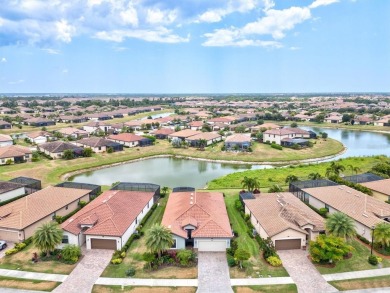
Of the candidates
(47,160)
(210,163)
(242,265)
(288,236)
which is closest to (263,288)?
(242,265)

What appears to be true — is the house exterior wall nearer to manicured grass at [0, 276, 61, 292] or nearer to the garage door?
manicured grass at [0, 276, 61, 292]

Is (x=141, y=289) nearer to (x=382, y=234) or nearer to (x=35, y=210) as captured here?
(x=35, y=210)

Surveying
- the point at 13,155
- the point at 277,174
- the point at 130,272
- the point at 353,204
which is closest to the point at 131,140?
the point at 13,155

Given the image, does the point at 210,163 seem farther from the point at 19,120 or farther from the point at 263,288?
the point at 19,120

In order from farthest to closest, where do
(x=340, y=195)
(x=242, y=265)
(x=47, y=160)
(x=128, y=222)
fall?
(x=47, y=160) < (x=340, y=195) < (x=128, y=222) < (x=242, y=265)

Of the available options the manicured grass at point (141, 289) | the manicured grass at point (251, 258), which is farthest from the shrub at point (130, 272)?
the manicured grass at point (251, 258)

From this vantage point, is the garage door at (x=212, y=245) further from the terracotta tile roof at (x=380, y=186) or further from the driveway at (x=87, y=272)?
the terracotta tile roof at (x=380, y=186)

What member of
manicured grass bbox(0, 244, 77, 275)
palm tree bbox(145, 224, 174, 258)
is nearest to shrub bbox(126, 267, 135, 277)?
palm tree bbox(145, 224, 174, 258)
